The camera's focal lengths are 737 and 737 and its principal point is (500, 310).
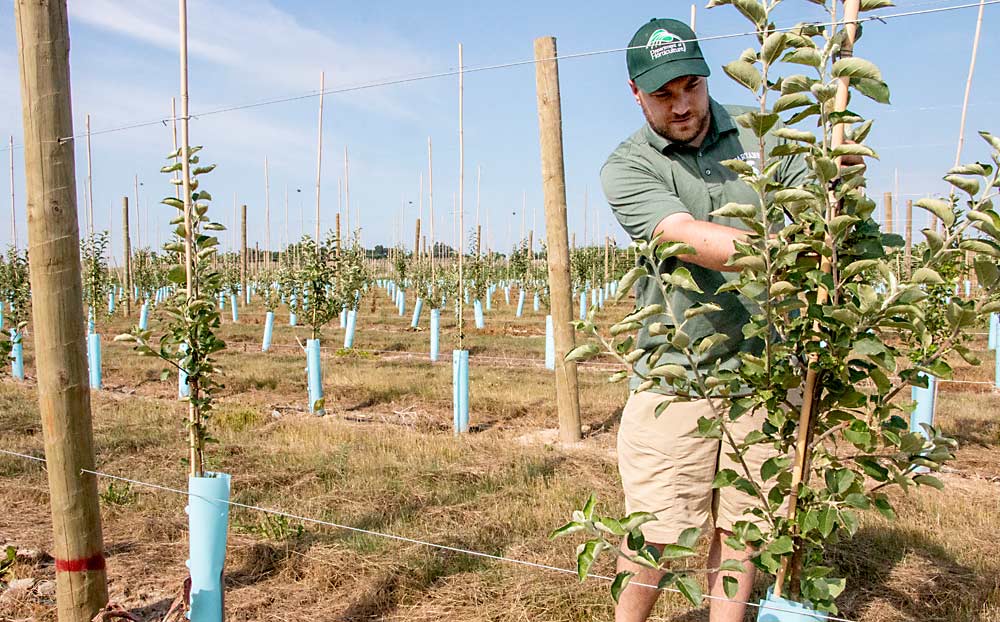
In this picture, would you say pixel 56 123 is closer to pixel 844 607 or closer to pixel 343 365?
pixel 844 607

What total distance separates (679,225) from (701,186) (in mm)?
536

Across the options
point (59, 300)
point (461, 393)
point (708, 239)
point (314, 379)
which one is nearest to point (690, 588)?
point (708, 239)

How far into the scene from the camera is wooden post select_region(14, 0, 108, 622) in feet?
9.07

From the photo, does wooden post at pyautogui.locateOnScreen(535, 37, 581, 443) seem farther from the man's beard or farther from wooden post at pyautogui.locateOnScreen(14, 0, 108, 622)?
the man's beard

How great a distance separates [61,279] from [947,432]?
25.4ft

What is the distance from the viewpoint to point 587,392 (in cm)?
981

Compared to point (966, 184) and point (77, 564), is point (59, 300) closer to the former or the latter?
point (77, 564)

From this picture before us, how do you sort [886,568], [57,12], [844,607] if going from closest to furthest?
1. [57,12]
2. [844,607]
3. [886,568]

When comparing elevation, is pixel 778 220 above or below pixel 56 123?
below

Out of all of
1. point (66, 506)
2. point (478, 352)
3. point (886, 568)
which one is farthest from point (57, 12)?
point (478, 352)

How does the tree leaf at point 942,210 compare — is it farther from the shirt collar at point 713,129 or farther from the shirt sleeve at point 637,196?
the shirt collar at point 713,129

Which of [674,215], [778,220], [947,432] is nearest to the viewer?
[778,220]

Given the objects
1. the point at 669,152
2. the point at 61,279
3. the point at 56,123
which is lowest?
the point at 61,279

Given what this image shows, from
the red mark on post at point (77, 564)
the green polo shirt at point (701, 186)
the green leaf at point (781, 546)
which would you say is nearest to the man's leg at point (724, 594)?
the green polo shirt at point (701, 186)
